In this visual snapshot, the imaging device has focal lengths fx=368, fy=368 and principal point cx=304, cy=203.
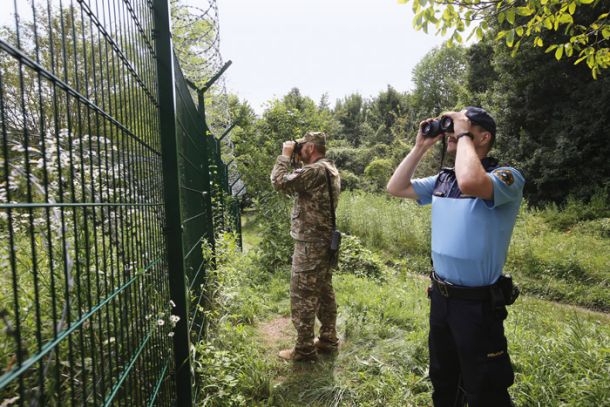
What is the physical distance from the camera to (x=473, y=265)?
6.07ft

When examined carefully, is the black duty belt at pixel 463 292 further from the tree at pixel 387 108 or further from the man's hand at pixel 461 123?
the tree at pixel 387 108

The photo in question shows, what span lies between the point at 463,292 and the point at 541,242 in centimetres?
679

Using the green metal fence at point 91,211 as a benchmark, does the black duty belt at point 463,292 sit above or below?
below

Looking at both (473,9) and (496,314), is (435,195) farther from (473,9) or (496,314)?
(473,9)

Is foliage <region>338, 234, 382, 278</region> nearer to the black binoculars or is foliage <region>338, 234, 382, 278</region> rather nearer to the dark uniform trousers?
the black binoculars

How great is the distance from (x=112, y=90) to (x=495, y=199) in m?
1.69

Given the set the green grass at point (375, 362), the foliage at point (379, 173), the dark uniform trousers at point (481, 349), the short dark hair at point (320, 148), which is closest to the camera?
the dark uniform trousers at point (481, 349)

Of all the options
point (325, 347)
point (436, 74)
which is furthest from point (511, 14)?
point (436, 74)

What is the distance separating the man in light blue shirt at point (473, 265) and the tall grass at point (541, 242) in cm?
478

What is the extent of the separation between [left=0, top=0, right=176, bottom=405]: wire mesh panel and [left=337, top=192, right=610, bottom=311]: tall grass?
618 centimetres

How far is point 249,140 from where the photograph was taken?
848 cm

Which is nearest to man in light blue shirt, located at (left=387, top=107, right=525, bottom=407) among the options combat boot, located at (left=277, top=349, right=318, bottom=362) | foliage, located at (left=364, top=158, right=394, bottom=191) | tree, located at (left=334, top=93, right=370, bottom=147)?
combat boot, located at (left=277, top=349, right=318, bottom=362)

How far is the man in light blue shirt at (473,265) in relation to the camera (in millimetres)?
1789

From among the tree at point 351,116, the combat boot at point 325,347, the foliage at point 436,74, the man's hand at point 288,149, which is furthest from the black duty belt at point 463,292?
the tree at point 351,116
